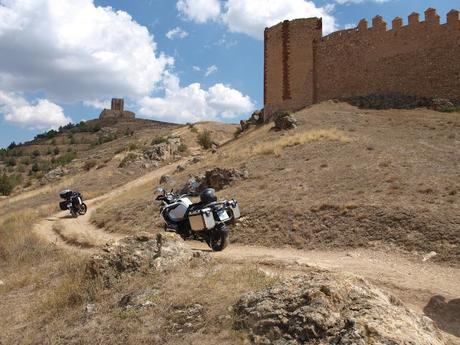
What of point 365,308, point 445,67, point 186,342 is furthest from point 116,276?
point 445,67

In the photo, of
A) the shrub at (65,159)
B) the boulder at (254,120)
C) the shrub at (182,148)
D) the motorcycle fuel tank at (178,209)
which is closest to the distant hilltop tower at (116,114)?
the shrub at (65,159)

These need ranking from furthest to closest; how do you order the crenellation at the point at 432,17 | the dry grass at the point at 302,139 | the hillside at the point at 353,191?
the crenellation at the point at 432,17
the dry grass at the point at 302,139
the hillside at the point at 353,191

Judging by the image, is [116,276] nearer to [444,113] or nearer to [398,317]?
[398,317]

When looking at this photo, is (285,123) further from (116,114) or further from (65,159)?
(116,114)

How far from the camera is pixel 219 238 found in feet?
29.8

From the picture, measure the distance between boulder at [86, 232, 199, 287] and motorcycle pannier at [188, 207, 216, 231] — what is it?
1.84 meters

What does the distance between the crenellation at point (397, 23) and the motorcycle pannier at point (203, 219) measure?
20.7 meters

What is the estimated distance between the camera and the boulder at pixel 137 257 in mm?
6121

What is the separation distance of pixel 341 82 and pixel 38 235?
19.5 meters

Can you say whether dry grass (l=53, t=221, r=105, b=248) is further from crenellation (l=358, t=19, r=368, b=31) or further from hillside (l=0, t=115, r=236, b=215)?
crenellation (l=358, t=19, r=368, b=31)

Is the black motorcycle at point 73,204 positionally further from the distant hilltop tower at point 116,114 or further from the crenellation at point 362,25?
the distant hilltop tower at point 116,114

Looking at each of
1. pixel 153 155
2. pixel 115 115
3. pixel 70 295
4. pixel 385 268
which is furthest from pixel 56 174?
pixel 115 115

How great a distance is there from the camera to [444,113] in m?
22.5

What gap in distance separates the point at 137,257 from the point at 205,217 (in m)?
2.41
